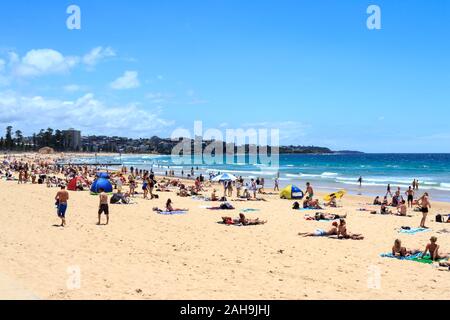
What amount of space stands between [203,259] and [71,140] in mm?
170260

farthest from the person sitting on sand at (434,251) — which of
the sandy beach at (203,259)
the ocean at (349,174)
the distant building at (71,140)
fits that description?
the distant building at (71,140)

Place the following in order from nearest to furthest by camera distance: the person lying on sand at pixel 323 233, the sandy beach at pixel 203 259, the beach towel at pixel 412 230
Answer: the sandy beach at pixel 203 259
the person lying on sand at pixel 323 233
the beach towel at pixel 412 230

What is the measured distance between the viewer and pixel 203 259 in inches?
386

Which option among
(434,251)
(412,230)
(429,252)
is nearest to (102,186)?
(412,230)

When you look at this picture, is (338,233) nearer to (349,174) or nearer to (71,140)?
Result: (349,174)

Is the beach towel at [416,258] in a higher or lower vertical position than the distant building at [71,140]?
lower

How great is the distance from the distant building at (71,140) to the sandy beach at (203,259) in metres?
156

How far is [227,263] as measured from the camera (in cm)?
949

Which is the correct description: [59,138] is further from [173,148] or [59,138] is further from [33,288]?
[33,288]

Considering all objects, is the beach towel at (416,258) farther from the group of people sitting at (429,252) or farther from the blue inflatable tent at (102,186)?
the blue inflatable tent at (102,186)

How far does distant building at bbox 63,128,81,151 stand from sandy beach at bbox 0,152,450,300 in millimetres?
156265

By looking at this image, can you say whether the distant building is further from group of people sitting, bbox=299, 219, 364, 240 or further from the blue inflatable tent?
group of people sitting, bbox=299, 219, 364, 240

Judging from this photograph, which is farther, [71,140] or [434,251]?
[71,140]

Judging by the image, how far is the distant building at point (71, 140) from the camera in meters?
165
